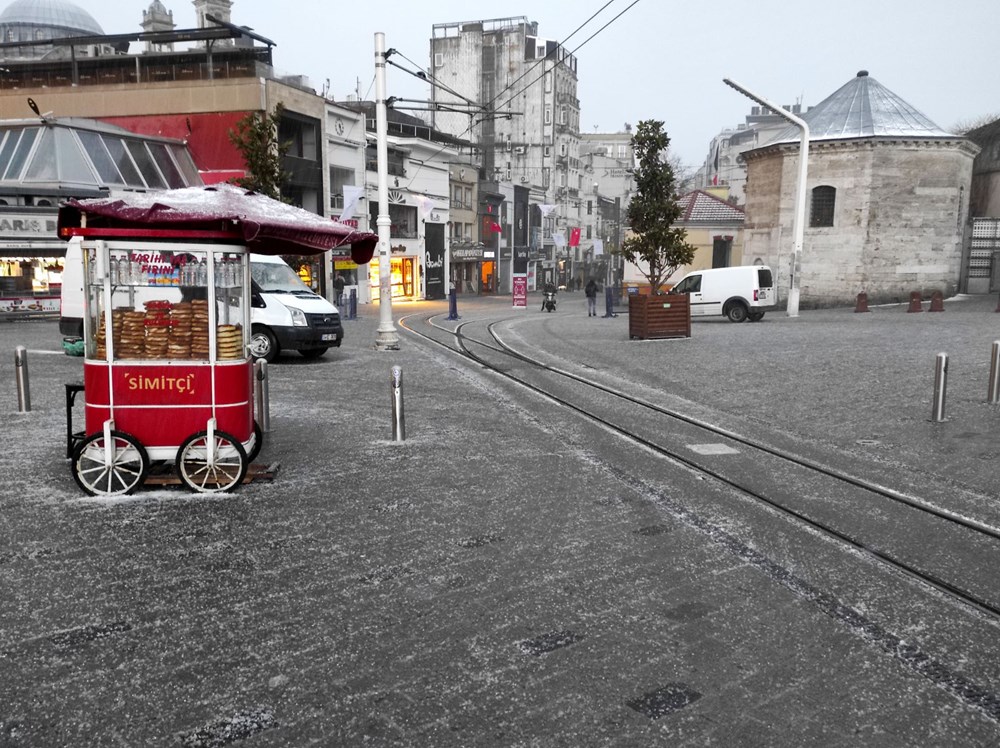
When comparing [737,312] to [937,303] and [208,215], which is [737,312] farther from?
[208,215]

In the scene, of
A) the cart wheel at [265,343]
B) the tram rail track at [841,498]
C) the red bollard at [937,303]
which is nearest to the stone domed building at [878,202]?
the red bollard at [937,303]

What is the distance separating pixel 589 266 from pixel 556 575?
288ft

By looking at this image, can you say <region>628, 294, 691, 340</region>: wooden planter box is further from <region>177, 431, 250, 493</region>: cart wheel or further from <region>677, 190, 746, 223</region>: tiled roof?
<region>677, 190, 746, 223</region>: tiled roof

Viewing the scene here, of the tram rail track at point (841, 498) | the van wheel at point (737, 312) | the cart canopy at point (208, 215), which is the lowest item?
the tram rail track at point (841, 498)

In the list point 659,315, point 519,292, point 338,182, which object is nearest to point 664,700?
point 659,315

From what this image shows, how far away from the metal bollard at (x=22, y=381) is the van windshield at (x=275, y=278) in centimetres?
631

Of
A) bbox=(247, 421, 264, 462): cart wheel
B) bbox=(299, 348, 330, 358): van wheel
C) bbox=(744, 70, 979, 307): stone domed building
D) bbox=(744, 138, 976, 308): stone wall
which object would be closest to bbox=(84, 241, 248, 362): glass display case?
bbox=(247, 421, 264, 462): cart wheel

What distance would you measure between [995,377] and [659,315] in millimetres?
10146

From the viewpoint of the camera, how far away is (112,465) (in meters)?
6.81

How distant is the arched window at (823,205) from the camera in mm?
37656

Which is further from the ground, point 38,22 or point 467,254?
point 38,22

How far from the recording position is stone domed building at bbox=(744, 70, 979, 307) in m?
36.2

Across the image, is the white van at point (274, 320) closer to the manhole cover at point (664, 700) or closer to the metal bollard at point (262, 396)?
the metal bollard at point (262, 396)

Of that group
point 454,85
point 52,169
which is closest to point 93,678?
point 52,169
